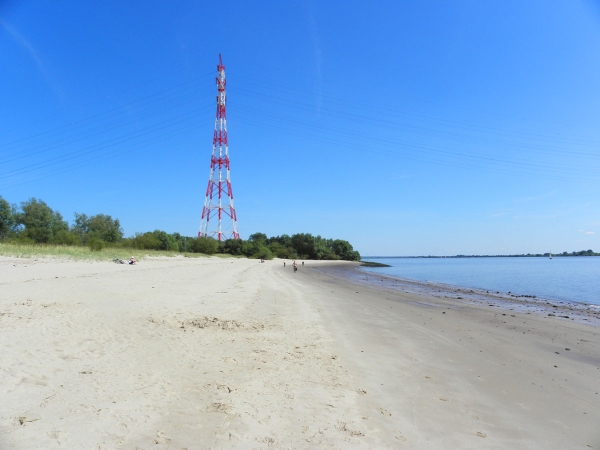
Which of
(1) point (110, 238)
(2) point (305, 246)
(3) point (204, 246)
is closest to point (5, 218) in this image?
(1) point (110, 238)

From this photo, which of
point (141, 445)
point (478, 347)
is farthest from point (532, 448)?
point (478, 347)

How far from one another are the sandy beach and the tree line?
4055 centimetres

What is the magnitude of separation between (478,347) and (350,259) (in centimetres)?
14297

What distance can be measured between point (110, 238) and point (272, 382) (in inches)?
2644

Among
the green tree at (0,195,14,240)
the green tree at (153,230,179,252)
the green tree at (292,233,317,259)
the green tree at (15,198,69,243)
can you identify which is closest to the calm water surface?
the green tree at (153,230,179,252)

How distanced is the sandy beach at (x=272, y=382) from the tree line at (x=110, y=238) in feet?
133

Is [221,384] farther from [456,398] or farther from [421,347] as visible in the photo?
[421,347]

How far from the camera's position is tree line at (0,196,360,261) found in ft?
165

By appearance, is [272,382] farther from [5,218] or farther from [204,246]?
[204,246]

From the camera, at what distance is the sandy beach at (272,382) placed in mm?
4086

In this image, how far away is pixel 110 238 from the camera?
63.7 meters

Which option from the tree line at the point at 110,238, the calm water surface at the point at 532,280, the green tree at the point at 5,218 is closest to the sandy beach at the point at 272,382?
the calm water surface at the point at 532,280

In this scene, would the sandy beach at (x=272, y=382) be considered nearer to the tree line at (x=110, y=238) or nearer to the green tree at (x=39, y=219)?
the tree line at (x=110, y=238)

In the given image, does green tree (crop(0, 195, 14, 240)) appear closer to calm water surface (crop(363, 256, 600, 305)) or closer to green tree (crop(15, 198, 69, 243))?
green tree (crop(15, 198, 69, 243))
